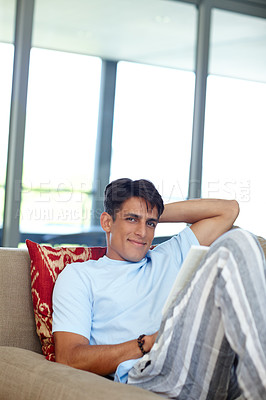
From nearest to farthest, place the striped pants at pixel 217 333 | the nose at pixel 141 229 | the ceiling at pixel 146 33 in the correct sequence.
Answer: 1. the striped pants at pixel 217 333
2. the nose at pixel 141 229
3. the ceiling at pixel 146 33

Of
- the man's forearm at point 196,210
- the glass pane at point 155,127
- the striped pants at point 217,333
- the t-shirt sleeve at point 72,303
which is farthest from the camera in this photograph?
the glass pane at point 155,127

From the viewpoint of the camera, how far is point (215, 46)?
4.68m

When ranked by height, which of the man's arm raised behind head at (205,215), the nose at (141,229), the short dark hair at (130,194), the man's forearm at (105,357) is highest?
the short dark hair at (130,194)

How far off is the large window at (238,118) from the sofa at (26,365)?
9.74ft

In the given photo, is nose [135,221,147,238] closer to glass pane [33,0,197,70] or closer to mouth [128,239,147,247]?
mouth [128,239,147,247]

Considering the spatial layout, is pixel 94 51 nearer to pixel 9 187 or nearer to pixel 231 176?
pixel 9 187

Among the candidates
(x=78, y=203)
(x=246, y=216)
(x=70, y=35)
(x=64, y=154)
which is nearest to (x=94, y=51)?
(x=70, y=35)

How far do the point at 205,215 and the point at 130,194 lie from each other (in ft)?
1.14

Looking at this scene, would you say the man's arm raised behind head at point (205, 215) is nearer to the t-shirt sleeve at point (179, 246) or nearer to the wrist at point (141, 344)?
the t-shirt sleeve at point (179, 246)

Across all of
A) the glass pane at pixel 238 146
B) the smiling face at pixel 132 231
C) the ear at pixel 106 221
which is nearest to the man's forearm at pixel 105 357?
the smiling face at pixel 132 231

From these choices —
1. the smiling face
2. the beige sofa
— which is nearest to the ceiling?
the smiling face

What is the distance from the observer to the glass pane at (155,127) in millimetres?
4328

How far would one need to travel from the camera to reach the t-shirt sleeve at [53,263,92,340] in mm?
1625

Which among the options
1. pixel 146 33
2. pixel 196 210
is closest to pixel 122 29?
pixel 146 33
